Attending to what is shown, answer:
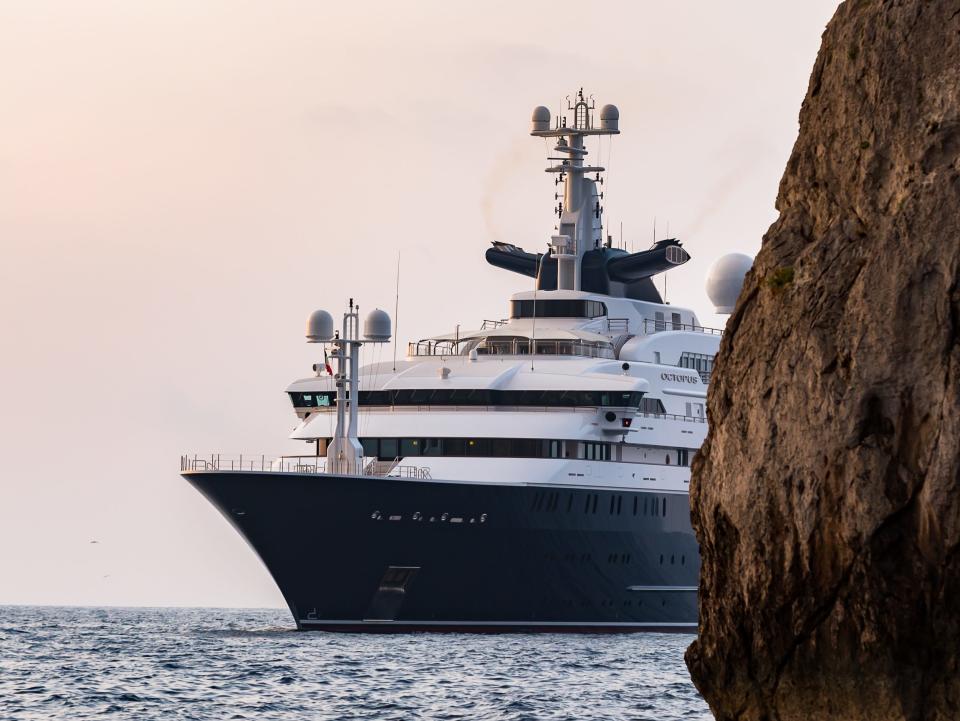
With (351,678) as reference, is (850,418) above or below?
above

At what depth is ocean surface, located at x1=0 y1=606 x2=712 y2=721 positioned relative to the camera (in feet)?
102

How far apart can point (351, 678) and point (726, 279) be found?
27380 mm

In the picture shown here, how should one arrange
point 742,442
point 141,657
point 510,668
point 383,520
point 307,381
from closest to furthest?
point 742,442 < point 510,668 < point 141,657 < point 383,520 < point 307,381

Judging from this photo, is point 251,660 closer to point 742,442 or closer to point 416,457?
point 416,457

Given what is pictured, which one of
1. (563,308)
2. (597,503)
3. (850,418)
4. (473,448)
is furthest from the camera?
(563,308)

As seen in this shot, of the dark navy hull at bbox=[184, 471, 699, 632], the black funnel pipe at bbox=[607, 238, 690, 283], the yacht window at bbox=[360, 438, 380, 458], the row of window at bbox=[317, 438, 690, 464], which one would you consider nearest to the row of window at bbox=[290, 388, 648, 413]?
the row of window at bbox=[317, 438, 690, 464]

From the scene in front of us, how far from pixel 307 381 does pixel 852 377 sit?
3715cm

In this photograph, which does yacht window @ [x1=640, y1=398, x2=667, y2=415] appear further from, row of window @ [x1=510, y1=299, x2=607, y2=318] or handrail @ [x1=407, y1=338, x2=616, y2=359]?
row of window @ [x1=510, y1=299, x2=607, y2=318]

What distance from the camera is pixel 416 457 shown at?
50.0m

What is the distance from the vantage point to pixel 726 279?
5988cm

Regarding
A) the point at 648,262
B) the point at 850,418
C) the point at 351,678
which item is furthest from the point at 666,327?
the point at 850,418

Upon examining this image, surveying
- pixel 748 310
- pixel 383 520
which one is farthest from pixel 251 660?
pixel 748 310

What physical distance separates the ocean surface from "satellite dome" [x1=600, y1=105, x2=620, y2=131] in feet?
59.4

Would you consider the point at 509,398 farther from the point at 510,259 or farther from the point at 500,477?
the point at 510,259
